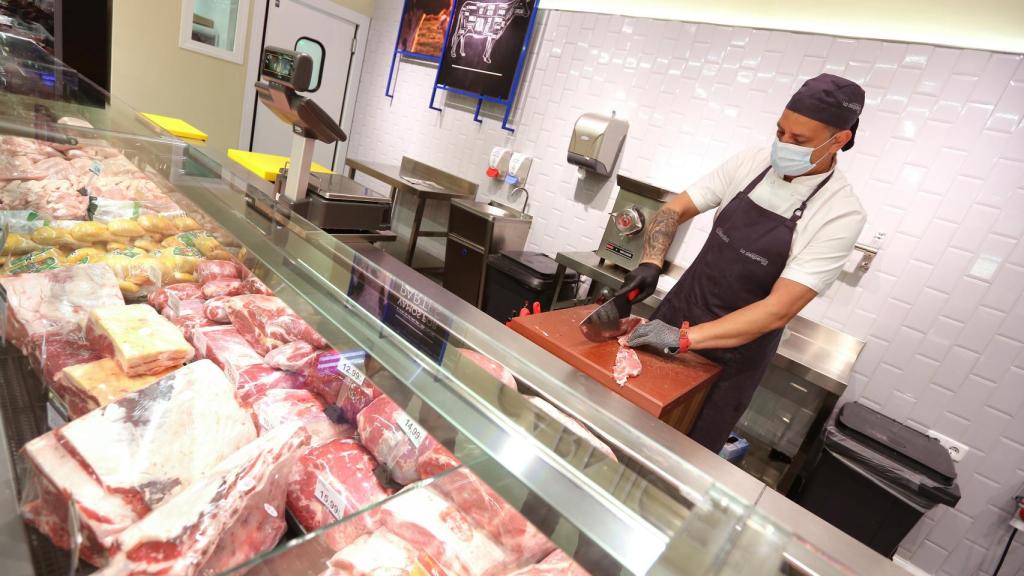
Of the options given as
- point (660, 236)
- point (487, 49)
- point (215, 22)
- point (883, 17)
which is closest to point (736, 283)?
point (660, 236)

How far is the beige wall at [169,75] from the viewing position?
4.66m

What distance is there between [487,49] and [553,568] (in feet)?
16.2

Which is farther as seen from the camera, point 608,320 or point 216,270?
point 608,320

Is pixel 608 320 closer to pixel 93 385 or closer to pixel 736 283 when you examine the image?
pixel 736 283

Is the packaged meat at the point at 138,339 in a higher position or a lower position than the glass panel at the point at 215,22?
lower

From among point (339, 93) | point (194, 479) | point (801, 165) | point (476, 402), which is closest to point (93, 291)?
point (194, 479)

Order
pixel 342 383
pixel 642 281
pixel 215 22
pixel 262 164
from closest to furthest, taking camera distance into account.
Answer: pixel 342 383 < pixel 642 281 < pixel 262 164 < pixel 215 22

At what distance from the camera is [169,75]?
5.04 meters

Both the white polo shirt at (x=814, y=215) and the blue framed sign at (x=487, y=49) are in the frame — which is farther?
the blue framed sign at (x=487, y=49)

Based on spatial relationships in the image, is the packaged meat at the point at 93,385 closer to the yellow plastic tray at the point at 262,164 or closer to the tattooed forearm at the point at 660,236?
the tattooed forearm at the point at 660,236

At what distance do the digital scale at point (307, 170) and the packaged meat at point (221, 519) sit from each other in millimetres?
1563

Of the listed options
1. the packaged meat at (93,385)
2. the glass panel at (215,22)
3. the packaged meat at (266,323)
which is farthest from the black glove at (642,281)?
the glass panel at (215,22)

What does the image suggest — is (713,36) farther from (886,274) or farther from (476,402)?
(476,402)

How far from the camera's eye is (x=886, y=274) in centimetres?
314
